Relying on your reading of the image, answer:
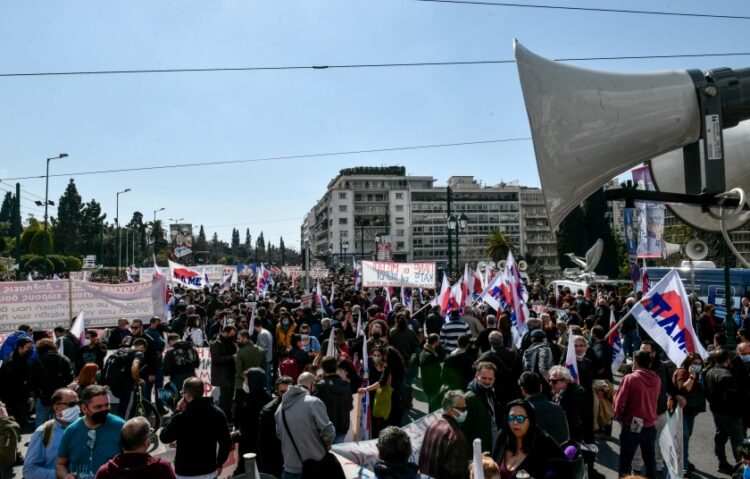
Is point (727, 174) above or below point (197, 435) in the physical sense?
above

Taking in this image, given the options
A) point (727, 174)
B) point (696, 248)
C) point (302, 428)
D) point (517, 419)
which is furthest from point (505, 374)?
point (696, 248)

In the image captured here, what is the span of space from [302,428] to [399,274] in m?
13.5

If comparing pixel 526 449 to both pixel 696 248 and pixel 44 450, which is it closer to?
pixel 44 450

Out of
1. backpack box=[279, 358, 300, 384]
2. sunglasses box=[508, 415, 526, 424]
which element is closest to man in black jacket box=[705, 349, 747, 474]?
sunglasses box=[508, 415, 526, 424]

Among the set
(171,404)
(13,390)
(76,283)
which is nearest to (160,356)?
(171,404)

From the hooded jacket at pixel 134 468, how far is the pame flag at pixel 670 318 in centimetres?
579

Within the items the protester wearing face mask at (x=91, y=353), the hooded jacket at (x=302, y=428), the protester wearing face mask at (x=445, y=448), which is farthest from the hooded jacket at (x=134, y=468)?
the protester wearing face mask at (x=91, y=353)

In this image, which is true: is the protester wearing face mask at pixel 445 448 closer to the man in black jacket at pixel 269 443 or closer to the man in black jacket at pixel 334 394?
the man in black jacket at pixel 269 443

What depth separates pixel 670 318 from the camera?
7.19m

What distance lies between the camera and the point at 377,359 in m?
7.46

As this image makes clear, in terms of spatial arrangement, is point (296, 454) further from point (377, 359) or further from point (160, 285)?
point (160, 285)

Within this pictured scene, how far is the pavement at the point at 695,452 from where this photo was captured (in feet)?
21.6

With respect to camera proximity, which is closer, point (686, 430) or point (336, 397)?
point (336, 397)

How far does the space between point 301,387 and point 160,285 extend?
9.03 metres
